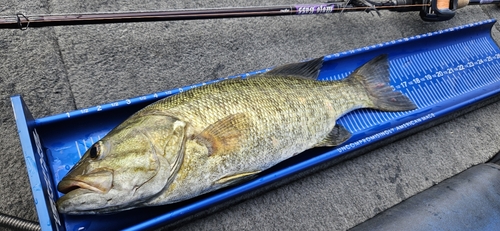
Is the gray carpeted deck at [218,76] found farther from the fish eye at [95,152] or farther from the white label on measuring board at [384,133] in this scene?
the fish eye at [95,152]

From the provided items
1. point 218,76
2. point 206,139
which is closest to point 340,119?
point 218,76

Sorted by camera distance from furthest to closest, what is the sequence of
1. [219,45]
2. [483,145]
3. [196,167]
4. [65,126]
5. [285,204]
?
[483,145] → [219,45] → [285,204] → [65,126] → [196,167]

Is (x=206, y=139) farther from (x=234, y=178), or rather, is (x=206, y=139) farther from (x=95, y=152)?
(x=95, y=152)

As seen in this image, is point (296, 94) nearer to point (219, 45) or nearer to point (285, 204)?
point (285, 204)

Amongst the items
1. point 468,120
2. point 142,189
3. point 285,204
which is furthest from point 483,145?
point 142,189

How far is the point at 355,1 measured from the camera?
2309 millimetres

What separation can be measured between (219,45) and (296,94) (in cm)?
74

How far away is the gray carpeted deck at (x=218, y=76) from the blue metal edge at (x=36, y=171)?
39 centimetres

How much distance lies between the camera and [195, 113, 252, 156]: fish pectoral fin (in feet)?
4.57

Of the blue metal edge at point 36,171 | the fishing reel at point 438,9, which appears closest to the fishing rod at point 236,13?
the fishing reel at point 438,9

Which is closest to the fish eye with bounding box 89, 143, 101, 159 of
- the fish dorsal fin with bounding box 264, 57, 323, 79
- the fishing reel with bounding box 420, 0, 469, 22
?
the fish dorsal fin with bounding box 264, 57, 323, 79

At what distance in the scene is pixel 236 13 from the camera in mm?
1901

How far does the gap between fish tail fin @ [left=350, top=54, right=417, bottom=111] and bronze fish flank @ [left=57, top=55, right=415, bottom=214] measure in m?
0.20

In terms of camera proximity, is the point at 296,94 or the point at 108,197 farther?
the point at 296,94
